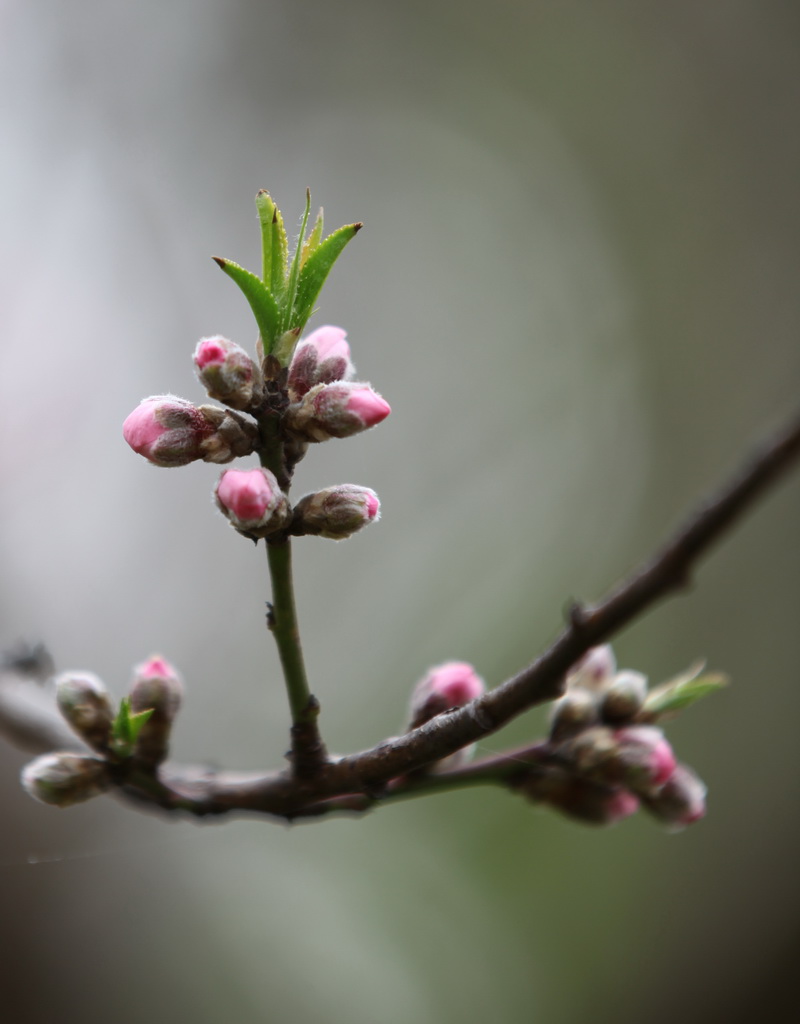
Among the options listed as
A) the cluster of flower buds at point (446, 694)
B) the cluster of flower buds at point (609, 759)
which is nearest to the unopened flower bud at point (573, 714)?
the cluster of flower buds at point (609, 759)

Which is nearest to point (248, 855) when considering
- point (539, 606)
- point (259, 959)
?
point (259, 959)

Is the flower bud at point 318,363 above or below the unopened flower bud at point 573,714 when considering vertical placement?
above

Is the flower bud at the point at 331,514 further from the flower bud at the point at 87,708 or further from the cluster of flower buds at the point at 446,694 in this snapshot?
the flower bud at the point at 87,708

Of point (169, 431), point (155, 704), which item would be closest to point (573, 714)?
point (155, 704)

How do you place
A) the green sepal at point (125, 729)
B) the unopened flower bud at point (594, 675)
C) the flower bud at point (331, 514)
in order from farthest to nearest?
the unopened flower bud at point (594, 675), the green sepal at point (125, 729), the flower bud at point (331, 514)

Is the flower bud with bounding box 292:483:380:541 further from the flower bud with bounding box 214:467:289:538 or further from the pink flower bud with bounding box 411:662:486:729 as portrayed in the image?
the pink flower bud with bounding box 411:662:486:729

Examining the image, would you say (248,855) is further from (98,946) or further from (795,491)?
(795,491)
